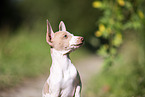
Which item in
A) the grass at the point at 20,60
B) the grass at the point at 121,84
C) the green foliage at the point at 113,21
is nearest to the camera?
the grass at the point at 121,84

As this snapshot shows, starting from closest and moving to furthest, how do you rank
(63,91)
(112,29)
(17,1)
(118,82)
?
(63,91)
(112,29)
(118,82)
(17,1)

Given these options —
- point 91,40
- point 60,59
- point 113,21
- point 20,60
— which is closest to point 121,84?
point 113,21

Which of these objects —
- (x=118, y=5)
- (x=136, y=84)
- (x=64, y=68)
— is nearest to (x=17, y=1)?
(x=118, y=5)

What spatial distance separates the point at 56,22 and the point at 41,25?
0.87 m

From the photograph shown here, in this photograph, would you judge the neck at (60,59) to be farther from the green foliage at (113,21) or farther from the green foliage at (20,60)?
the green foliage at (20,60)

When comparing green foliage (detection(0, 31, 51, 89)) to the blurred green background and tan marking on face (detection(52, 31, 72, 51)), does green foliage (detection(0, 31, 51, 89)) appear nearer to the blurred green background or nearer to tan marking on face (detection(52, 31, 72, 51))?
the blurred green background

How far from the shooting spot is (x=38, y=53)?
5.11 m

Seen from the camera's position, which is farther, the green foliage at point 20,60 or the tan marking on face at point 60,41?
the green foliage at point 20,60

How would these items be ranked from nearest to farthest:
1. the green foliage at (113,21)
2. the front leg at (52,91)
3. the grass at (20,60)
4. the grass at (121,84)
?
the front leg at (52,91) → the grass at (121,84) → the green foliage at (113,21) → the grass at (20,60)

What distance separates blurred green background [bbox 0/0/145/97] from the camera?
286 cm

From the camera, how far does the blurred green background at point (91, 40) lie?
286 centimetres

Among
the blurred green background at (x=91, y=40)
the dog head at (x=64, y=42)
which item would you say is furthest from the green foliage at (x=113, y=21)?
the dog head at (x=64, y=42)

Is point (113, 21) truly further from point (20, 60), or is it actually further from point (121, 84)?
point (20, 60)

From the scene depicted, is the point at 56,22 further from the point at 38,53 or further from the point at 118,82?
the point at 118,82
